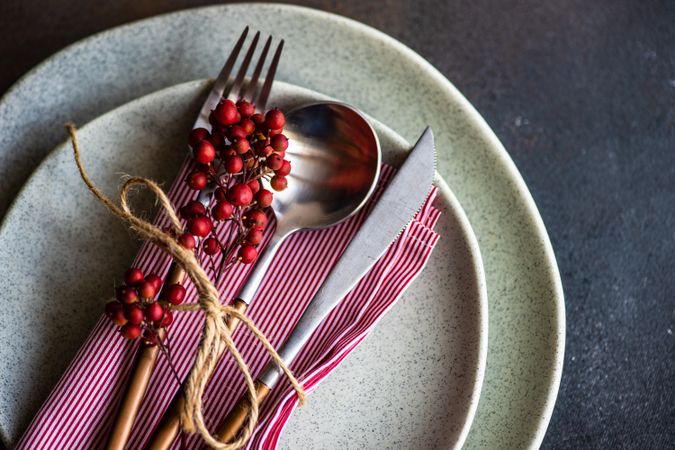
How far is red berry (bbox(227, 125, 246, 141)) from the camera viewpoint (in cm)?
57

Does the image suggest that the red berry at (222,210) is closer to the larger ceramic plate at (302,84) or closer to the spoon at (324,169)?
the spoon at (324,169)

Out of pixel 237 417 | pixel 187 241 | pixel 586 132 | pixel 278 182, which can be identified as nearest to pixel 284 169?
pixel 278 182

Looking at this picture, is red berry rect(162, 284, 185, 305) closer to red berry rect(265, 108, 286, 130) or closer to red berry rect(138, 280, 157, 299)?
red berry rect(138, 280, 157, 299)

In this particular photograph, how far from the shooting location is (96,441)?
1.95ft

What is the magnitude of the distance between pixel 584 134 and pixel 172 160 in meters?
0.52

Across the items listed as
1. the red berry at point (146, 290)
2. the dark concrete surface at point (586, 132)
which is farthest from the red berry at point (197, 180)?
the dark concrete surface at point (586, 132)

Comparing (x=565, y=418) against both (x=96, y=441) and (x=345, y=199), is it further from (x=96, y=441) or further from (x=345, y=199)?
(x=96, y=441)

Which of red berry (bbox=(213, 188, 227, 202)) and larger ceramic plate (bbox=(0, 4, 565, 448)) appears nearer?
red berry (bbox=(213, 188, 227, 202))

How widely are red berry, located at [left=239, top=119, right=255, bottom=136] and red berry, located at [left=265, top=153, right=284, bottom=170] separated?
3 cm

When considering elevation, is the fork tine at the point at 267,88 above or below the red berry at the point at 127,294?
above

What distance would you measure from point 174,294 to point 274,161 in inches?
6.1

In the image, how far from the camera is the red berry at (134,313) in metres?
0.54

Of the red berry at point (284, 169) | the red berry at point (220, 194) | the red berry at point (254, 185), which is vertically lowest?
the red berry at point (220, 194)

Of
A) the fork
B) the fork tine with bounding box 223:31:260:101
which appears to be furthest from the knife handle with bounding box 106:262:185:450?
the fork tine with bounding box 223:31:260:101
